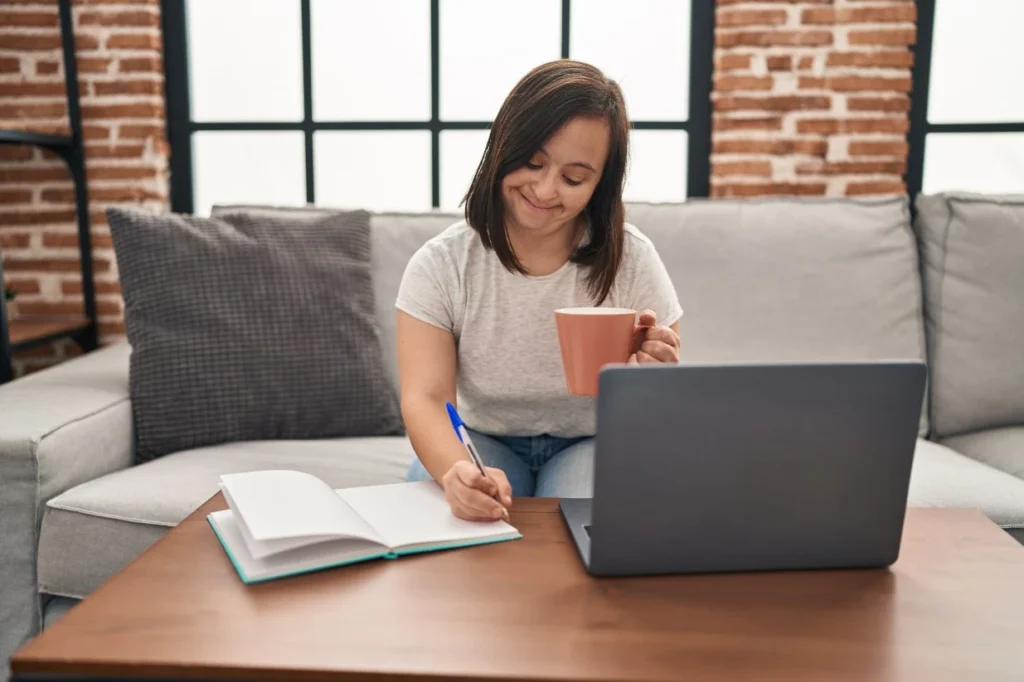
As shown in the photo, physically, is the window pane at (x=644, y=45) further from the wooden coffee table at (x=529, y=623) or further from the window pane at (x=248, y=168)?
the wooden coffee table at (x=529, y=623)

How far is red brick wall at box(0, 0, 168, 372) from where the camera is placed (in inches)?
88.0

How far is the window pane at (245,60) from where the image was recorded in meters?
2.38

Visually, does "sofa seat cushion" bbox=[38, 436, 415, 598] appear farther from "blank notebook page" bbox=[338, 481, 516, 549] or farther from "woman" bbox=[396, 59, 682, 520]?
"blank notebook page" bbox=[338, 481, 516, 549]

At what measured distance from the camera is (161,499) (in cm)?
135

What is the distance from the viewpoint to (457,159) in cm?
243

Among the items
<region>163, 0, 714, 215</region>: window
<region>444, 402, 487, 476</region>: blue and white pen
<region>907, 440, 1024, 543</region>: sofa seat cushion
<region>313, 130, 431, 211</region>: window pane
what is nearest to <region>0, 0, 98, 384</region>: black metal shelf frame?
<region>163, 0, 714, 215</region>: window

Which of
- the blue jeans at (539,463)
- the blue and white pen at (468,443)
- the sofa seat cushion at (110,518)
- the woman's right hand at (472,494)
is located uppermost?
the blue and white pen at (468,443)

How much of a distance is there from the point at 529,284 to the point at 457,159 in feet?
4.01

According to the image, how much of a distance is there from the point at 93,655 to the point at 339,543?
255 millimetres

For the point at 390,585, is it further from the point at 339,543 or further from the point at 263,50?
the point at 263,50

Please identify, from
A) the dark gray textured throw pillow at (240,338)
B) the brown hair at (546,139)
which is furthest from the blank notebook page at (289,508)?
the dark gray textured throw pillow at (240,338)

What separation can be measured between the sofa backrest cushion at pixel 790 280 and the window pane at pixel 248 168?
3.72 feet

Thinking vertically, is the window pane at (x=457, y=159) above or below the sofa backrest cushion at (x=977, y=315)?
above

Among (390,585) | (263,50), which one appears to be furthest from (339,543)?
(263,50)
